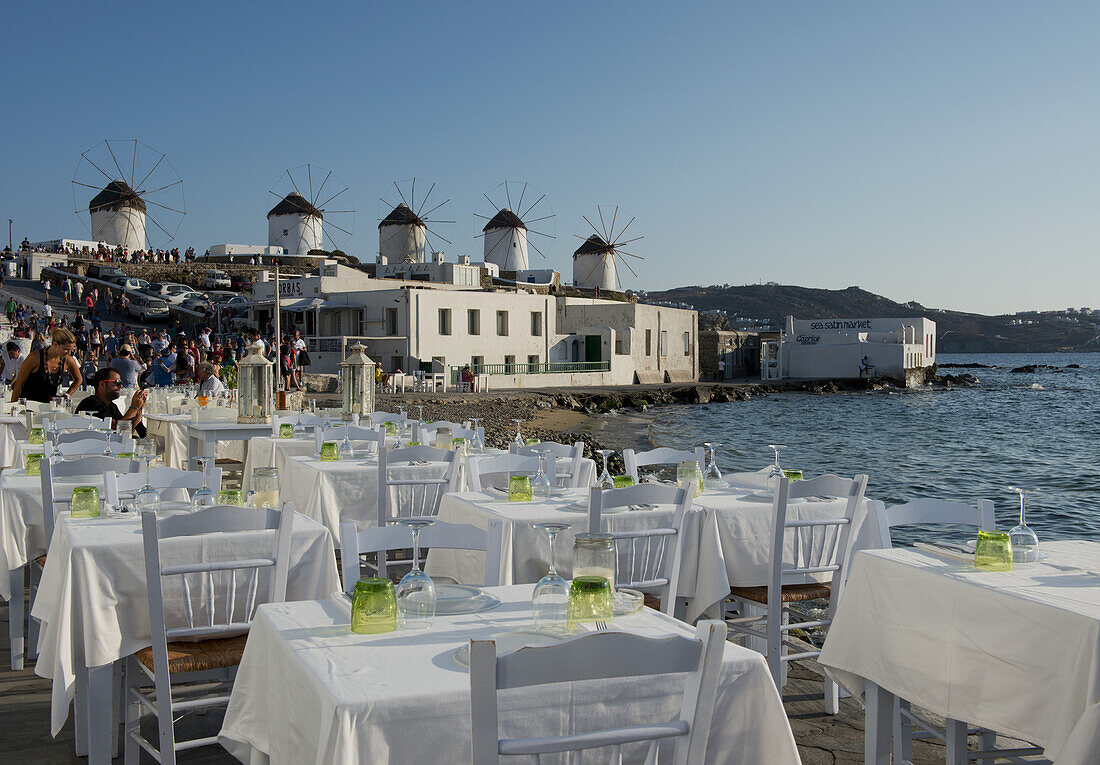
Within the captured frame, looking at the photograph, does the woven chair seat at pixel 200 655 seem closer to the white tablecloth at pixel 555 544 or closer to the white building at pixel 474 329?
the white tablecloth at pixel 555 544

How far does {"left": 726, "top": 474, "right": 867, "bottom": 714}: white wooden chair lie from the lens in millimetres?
5105

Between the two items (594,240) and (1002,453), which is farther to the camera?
(594,240)

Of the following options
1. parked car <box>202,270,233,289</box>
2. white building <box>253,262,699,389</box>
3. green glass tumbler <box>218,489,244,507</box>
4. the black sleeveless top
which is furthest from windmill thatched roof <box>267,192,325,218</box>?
green glass tumbler <box>218,489,244,507</box>

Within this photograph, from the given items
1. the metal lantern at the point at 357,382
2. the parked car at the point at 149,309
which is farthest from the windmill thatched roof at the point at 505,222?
the metal lantern at the point at 357,382

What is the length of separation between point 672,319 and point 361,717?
179 feet

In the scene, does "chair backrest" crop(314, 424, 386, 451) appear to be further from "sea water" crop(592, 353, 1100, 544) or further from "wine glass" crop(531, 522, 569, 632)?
"sea water" crop(592, 353, 1100, 544)

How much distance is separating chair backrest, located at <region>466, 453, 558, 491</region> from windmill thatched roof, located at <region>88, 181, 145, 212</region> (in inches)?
2807

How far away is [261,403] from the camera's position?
1078 cm

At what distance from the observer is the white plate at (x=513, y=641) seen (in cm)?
272

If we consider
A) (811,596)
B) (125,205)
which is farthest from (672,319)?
(811,596)

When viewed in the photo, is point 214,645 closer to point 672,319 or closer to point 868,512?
point 868,512

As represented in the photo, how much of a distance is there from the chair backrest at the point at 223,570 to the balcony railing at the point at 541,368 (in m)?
A: 36.6

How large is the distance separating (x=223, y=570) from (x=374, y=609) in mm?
1445

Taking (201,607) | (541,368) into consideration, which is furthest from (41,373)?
(541,368)
